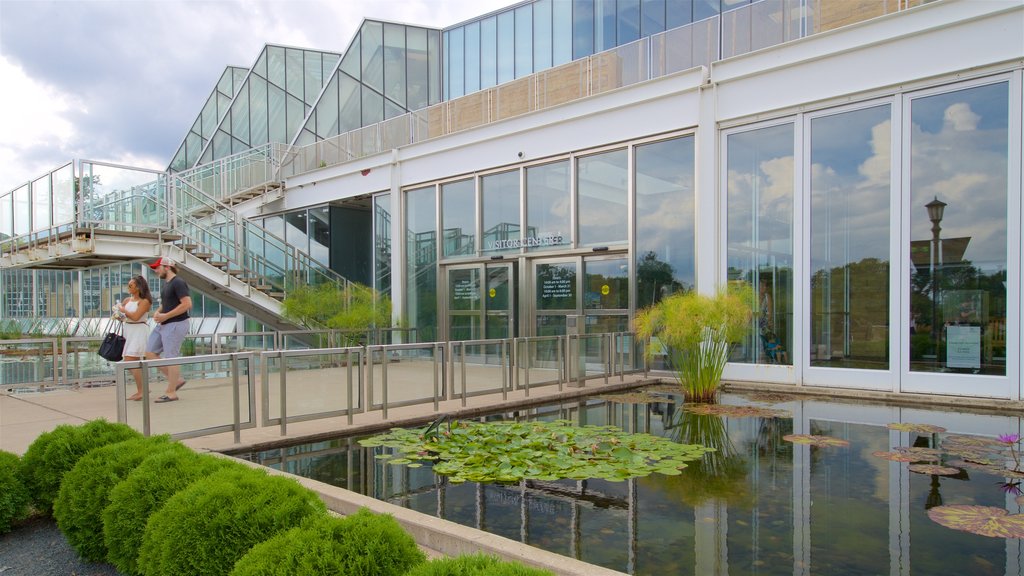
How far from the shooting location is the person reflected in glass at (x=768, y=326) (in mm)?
11242

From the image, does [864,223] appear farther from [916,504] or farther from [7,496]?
[7,496]

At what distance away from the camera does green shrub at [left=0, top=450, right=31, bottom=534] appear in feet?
15.0

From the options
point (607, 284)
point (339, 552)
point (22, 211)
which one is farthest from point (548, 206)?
point (339, 552)

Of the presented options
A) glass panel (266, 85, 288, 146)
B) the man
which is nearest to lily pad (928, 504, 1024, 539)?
the man

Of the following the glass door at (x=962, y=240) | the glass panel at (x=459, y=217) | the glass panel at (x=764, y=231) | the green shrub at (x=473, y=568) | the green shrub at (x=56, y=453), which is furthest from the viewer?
the glass panel at (x=459, y=217)

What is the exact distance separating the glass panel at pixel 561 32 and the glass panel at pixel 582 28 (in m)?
0.16

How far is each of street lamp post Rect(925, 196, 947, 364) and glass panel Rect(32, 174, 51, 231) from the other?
16.6 m

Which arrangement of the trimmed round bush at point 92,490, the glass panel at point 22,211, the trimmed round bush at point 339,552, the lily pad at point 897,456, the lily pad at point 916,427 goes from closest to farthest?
1. the trimmed round bush at point 339,552
2. the trimmed round bush at point 92,490
3. the lily pad at point 897,456
4. the lily pad at point 916,427
5. the glass panel at point 22,211

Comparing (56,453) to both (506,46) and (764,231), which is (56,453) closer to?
(764,231)

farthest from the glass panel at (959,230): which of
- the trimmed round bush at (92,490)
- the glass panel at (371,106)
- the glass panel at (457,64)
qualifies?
the glass panel at (371,106)

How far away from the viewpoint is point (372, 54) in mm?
21484

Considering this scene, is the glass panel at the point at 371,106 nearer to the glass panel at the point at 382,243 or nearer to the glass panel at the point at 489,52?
the glass panel at the point at 489,52

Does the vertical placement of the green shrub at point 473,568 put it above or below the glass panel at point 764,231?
below

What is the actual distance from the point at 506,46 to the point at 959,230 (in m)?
14.8
